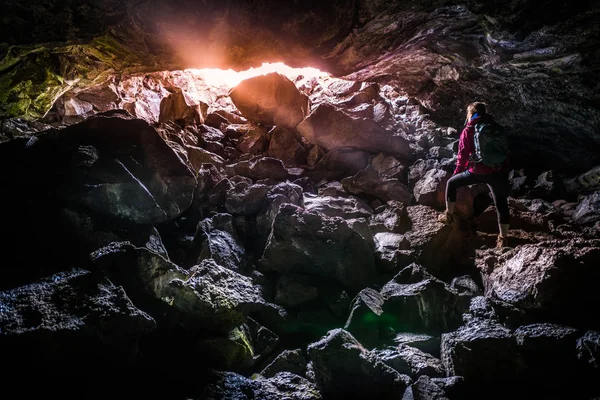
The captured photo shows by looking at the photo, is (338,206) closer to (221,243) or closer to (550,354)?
(221,243)

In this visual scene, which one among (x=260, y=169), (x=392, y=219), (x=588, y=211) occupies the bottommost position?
(x=392, y=219)

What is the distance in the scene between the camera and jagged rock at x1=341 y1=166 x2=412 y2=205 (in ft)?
26.0

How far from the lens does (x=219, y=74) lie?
18.8m

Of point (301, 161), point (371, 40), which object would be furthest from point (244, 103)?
point (371, 40)

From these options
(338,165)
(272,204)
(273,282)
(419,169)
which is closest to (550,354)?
(273,282)

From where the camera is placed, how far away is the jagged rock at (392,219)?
22.0ft

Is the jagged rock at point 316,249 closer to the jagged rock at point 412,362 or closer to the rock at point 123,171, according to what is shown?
the jagged rock at point 412,362

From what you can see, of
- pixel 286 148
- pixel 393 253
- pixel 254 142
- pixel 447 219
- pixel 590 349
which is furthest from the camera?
pixel 254 142

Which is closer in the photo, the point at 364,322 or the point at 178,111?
the point at 364,322

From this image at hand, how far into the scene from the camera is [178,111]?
12477 millimetres

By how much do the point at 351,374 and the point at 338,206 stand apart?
4.22 m

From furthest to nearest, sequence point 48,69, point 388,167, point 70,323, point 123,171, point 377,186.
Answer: point 388,167
point 377,186
point 48,69
point 123,171
point 70,323

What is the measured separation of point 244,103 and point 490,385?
12187mm

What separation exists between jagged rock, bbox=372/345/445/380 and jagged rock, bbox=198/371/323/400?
972 mm
